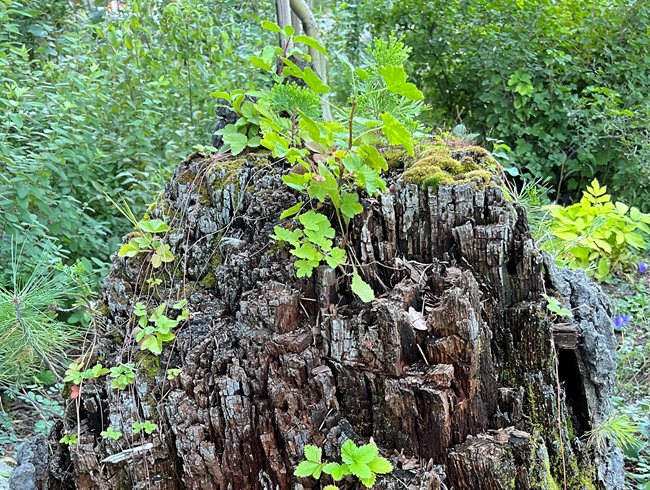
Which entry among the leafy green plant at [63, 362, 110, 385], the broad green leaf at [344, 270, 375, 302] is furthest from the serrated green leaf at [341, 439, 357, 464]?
the leafy green plant at [63, 362, 110, 385]

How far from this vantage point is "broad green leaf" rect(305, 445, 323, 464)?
1884 millimetres

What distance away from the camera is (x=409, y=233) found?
6.95 ft

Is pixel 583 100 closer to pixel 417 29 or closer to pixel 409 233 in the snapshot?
pixel 417 29

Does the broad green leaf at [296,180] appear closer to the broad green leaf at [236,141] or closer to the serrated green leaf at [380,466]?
the broad green leaf at [236,141]

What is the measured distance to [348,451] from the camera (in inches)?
72.6

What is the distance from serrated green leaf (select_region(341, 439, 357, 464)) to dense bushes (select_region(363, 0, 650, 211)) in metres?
4.30

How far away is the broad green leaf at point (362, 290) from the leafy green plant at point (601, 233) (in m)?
3.19

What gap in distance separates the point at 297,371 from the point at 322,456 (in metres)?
0.29

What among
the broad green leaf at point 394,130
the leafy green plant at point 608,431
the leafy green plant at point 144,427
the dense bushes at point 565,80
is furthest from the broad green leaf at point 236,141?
the dense bushes at point 565,80

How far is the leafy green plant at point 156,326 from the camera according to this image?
6.93 feet

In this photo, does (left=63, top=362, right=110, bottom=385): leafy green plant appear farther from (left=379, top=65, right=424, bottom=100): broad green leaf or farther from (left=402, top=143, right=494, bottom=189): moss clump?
(left=379, top=65, right=424, bottom=100): broad green leaf

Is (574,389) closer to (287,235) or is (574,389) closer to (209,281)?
(287,235)

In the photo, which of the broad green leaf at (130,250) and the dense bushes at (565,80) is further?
the dense bushes at (565,80)

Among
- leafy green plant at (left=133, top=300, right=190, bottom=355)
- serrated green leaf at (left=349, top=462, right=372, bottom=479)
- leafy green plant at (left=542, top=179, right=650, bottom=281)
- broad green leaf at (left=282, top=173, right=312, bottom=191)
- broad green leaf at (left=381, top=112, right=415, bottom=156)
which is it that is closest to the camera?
serrated green leaf at (left=349, top=462, right=372, bottom=479)
